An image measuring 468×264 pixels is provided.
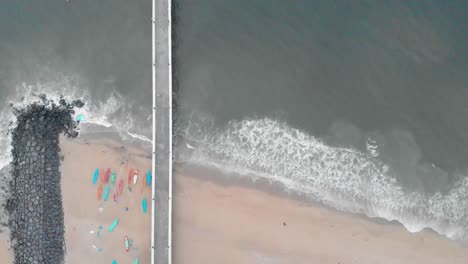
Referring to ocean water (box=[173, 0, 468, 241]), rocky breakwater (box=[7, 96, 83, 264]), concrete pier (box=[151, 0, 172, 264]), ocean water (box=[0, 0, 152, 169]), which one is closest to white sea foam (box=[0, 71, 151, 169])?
ocean water (box=[0, 0, 152, 169])

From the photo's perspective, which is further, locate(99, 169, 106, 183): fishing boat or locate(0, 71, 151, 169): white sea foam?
locate(0, 71, 151, 169): white sea foam

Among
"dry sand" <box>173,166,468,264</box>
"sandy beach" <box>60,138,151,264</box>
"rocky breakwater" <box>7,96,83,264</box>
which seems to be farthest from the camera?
"dry sand" <box>173,166,468,264</box>

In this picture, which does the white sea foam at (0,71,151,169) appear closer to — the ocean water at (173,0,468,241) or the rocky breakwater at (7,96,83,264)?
the rocky breakwater at (7,96,83,264)

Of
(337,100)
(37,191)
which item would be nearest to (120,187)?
(37,191)

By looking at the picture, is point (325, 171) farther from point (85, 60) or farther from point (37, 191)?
point (37, 191)

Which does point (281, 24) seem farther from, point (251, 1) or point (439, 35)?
point (439, 35)

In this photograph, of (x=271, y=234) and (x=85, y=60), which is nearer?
(x=271, y=234)

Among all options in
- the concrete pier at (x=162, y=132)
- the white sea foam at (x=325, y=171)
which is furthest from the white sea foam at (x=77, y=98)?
the white sea foam at (x=325, y=171)
